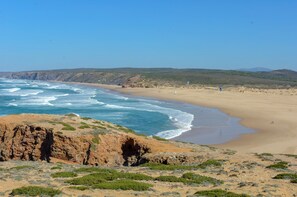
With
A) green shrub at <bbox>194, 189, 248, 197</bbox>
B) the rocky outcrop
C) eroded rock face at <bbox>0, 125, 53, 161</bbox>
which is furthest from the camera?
eroded rock face at <bbox>0, 125, 53, 161</bbox>

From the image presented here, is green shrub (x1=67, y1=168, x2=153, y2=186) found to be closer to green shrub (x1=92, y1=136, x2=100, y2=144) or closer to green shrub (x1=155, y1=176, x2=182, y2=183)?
green shrub (x1=155, y1=176, x2=182, y2=183)

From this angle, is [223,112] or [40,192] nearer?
[40,192]

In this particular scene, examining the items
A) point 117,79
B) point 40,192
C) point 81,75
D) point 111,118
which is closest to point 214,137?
point 111,118

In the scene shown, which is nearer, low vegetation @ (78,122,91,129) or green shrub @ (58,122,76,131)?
green shrub @ (58,122,76,131)

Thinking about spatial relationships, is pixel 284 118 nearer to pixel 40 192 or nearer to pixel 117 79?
pixel 40 192

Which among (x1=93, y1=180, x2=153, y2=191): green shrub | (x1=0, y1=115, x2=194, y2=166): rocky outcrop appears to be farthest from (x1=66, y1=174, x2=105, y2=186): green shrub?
(x1=0, y1=115, x2=194, y2=166): rocky outcrop

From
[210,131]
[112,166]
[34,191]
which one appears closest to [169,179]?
[34,191]

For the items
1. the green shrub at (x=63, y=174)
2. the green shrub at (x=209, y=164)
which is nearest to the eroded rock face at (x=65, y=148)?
the green shrub at (x=209, y=164)
